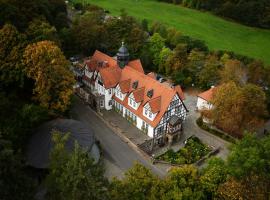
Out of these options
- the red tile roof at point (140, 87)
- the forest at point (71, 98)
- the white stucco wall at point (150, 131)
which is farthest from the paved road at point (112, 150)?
the forest at point (71, 98)

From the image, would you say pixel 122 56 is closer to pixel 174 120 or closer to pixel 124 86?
pixel 124 86

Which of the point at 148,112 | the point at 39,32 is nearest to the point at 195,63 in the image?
the point at 148,112

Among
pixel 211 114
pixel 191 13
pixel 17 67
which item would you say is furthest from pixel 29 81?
pixel 191 13

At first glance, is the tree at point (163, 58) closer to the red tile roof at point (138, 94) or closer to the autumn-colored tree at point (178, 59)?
the autumn-colored tree at point (178, 59)

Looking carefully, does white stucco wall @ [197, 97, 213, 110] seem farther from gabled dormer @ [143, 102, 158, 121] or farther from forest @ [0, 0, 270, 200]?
gabled dormer @ [143, 102, 158, 121]

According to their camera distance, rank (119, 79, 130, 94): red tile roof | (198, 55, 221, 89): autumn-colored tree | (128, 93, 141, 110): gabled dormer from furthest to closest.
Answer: (198, 55, 221, 89): autumn-colored tree
(119, 79, 130, 94): red tile roof
(128, 93, 141, 110): gabled dormer

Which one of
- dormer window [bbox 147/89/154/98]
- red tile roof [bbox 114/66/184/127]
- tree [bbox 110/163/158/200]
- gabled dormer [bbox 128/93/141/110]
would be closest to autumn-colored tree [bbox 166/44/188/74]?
red tile roof [bbox 114/66/184/127]

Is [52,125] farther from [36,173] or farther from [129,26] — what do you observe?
[129,26]
